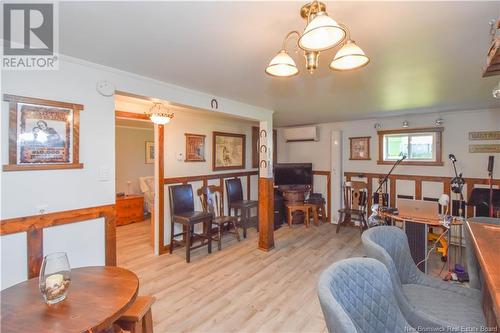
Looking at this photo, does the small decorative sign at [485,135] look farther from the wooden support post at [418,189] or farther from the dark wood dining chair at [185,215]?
the dark wood dining chair at [185,215]

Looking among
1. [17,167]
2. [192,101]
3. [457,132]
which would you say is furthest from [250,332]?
[457,132]

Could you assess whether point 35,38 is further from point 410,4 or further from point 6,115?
point 410,4

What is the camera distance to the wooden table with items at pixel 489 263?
2.81ft

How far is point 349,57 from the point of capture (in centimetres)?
132

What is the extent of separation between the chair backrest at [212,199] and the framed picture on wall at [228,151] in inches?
16.6

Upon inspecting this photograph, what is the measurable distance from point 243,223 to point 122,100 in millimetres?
2713

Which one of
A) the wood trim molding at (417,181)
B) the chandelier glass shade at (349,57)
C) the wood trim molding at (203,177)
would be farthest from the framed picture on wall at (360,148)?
the chandelier glass shade at (349,57)

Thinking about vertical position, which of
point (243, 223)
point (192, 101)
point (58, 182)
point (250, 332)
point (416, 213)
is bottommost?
point (250, 332)

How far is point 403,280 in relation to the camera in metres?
1.74

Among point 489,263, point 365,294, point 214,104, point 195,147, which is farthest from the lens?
point 195,147

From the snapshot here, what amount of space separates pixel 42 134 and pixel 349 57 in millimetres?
2068

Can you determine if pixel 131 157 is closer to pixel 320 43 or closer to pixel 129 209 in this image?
pixel 129 209

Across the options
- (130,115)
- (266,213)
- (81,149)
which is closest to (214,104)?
(130,115)

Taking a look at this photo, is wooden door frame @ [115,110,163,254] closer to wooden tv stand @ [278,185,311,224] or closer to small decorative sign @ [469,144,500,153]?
wooden tv stand @ [278,185,311,224]
